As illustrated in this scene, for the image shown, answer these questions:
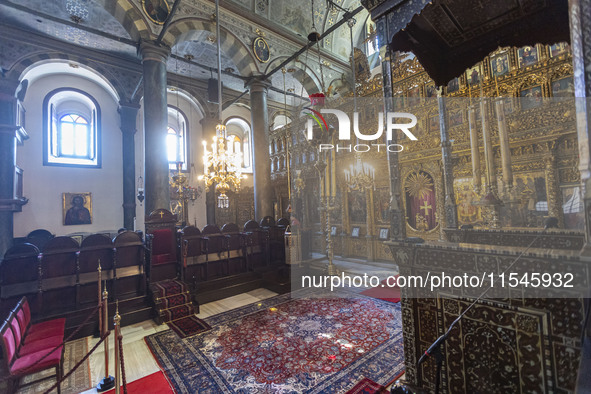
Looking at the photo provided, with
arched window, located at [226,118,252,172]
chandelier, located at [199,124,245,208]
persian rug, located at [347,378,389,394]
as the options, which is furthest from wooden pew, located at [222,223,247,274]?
arched window, located at [226,118,252,172]

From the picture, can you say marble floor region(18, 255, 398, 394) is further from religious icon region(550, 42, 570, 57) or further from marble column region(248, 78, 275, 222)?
religious icon region(550, 42, 570, 57)

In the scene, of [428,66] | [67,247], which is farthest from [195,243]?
[428,66]

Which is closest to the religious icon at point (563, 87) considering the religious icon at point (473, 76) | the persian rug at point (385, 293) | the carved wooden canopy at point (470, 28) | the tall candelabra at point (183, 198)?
the religious icon at point (473, 76)

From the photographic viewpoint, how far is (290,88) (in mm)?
13281

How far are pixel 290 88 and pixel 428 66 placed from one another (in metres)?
10.6

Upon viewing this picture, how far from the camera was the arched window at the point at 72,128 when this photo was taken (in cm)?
1036

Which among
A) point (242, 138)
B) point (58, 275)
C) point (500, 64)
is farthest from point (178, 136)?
point (500, 64)

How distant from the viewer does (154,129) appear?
6.50 metres

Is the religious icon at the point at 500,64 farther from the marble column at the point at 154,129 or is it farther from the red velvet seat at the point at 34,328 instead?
the red velvet seat at the point at 34,328

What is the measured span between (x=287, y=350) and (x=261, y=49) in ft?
29.3

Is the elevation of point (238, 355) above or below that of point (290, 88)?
below

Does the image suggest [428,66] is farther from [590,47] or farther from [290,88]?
[290,88]

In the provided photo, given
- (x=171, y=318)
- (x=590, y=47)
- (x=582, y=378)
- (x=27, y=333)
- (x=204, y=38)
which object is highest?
(x=204, y=38)

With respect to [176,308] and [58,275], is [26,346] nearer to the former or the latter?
[58,275]
